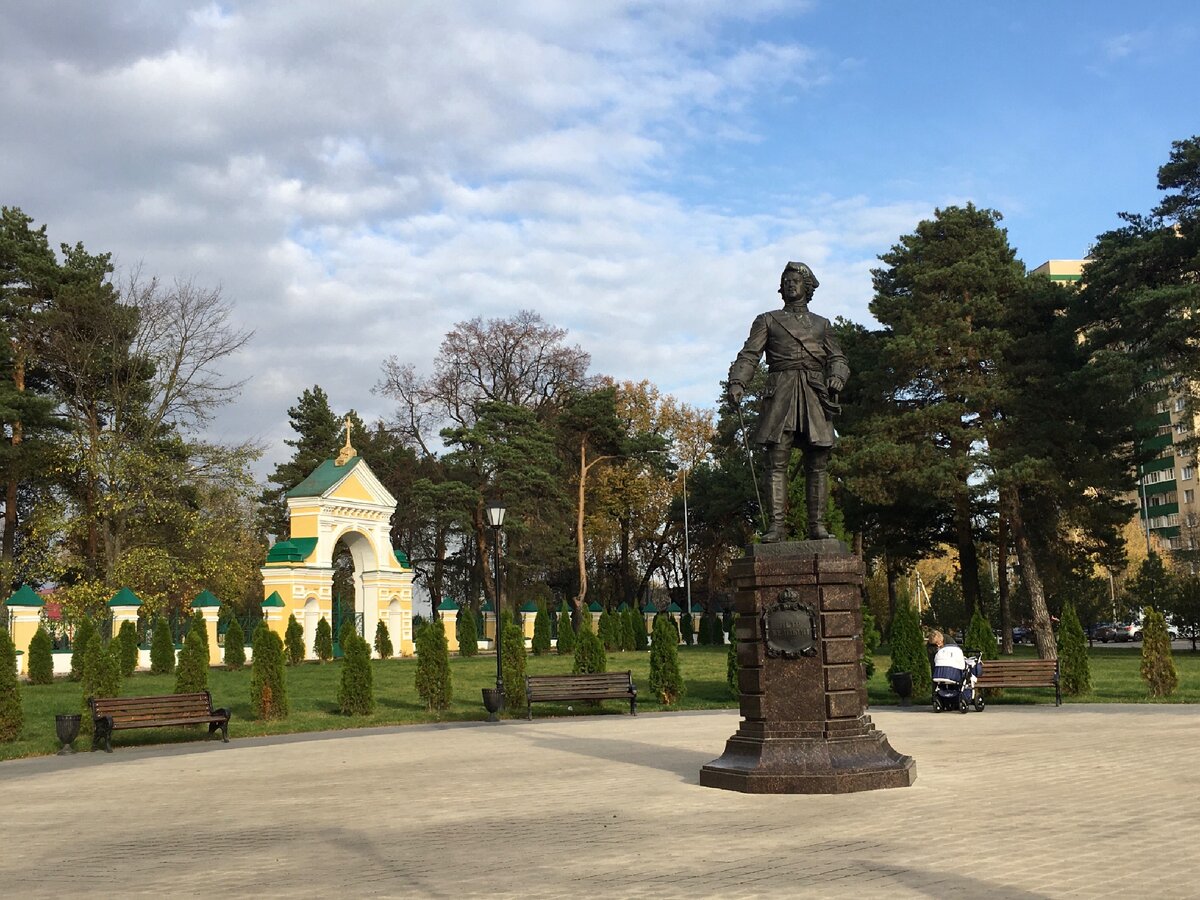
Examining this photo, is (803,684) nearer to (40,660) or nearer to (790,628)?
(790,628)

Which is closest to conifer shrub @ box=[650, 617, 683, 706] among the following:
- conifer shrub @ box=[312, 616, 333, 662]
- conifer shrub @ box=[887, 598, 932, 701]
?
conifer shrub @ box=[887, 598, 932, 701]

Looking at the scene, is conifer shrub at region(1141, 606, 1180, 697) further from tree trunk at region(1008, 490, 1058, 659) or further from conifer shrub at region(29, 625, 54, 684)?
conifer shrub at region(29, 625, 54, 684)

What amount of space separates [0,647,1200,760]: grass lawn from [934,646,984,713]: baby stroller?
2370 millimetres

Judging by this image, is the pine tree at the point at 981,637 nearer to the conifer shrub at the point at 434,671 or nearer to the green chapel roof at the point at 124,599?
the conifer shrub at the point at 434,671

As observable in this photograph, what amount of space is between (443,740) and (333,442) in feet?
166

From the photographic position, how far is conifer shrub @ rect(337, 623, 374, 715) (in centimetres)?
1933

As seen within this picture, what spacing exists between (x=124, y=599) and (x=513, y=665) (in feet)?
51.4

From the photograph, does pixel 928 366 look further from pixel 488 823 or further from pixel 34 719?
pixel 488 823

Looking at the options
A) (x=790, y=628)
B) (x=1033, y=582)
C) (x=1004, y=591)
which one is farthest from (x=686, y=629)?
(x=790, y=628)

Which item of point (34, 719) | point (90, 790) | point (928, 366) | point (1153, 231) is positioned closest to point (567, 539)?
point (928, 366)

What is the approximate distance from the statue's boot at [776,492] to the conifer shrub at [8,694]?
36.8 ft

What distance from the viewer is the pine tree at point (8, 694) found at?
15516mm

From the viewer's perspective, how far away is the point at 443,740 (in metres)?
15.7

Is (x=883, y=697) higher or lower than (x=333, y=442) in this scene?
lower
